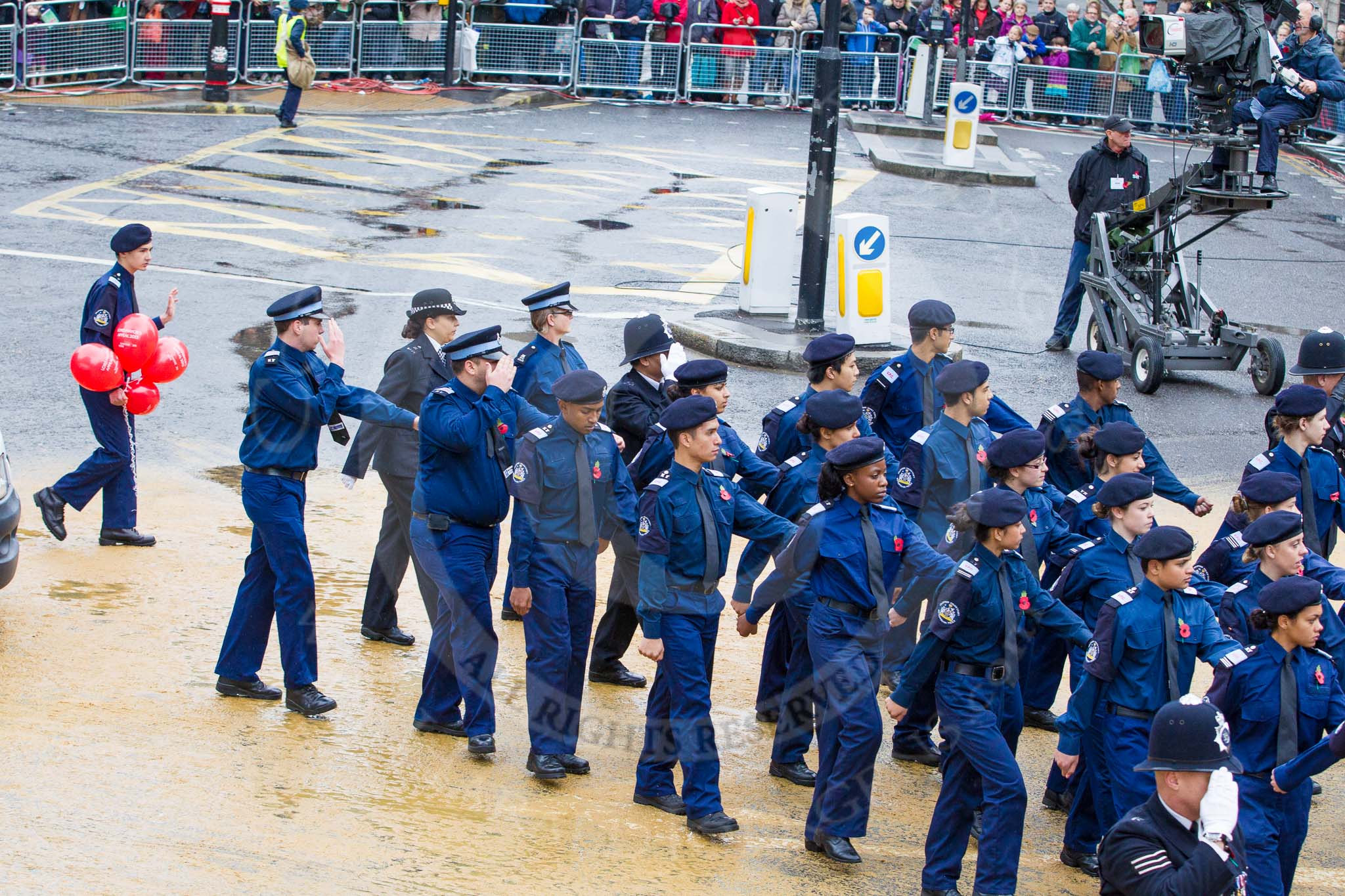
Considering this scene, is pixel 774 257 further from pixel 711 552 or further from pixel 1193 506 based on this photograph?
pixel 711 552

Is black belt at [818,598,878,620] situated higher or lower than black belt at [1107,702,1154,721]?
higher

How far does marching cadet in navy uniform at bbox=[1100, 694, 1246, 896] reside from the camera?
4.66 m

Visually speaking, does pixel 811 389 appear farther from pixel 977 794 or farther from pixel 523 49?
pixel 523 49

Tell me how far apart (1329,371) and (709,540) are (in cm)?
442

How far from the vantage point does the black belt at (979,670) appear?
6.49m

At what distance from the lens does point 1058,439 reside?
29.1 feet

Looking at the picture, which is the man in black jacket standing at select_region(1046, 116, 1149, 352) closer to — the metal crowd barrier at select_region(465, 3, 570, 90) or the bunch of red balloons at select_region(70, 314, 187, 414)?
the bunch of red balloons at select_region(70, 314, 187, 414)

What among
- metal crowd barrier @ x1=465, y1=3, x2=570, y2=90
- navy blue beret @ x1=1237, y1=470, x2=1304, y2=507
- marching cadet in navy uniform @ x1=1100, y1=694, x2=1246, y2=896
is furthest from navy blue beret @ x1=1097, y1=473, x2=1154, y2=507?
metal crowd barrier @ x1=465, y1=3, x2=570, y2=90

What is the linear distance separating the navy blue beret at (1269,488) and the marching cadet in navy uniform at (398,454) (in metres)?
4.22

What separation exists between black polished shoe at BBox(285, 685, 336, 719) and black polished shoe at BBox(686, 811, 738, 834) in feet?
6.40

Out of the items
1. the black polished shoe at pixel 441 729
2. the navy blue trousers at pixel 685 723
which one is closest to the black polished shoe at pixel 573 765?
the navy blue trousers at pixel 685 723

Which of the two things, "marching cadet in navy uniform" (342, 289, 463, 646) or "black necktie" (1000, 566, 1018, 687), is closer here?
"black necktie" (1000, 566, 1018, 687)

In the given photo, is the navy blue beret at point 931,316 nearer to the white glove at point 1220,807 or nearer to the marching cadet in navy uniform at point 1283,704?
the marching cadet in navy uniform at point 1283,704

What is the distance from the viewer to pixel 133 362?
948 centimetres
